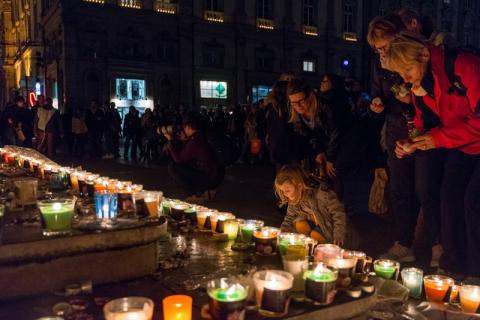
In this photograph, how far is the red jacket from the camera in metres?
3.36

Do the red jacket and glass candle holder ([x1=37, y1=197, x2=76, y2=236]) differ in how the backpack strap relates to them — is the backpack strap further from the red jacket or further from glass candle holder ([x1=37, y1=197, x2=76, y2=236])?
glass candle holder ([x1=37, y1=197, x2=76, y2=236])

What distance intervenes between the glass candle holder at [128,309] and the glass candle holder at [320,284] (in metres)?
0.77

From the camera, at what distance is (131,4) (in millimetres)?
27625

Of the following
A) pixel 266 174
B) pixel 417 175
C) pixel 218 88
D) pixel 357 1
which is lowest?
pixel 266 174

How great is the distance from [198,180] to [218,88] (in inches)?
935

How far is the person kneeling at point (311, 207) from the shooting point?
4.29 metres

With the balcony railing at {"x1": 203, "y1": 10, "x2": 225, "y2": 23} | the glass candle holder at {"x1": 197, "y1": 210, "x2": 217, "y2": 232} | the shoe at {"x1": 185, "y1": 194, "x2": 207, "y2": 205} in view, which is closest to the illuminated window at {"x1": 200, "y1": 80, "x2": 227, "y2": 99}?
the balcony railing at {"x1": 203, "y1": 10, "x2": 225, "y2": 23}

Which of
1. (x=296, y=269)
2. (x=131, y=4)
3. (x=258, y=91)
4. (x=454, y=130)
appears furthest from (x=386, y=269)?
(x=258, y=91)

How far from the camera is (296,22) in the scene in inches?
1328

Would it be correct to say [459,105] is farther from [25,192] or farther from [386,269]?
[25,192]

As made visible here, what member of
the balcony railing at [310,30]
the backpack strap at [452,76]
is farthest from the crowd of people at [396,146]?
the balcony railing at [310,30]

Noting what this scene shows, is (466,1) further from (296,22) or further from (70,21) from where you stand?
(70,21)

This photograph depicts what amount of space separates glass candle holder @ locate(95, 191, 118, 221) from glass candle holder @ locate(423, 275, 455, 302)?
1.99m

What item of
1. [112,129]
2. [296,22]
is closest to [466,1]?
[296,22]
